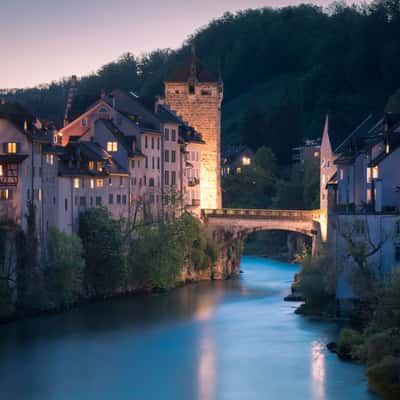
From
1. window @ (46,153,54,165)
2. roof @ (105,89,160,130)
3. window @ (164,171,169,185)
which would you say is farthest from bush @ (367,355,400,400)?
window @ (164,171,169,185)

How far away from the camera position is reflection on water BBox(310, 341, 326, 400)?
5824 cm

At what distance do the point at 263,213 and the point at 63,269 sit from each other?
97.8ft

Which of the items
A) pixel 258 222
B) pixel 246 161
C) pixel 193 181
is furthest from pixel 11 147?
pixel 246 161

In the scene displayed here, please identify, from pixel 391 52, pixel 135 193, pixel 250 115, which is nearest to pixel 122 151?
pixel 135 193

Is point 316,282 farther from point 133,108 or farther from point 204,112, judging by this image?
point 204,112

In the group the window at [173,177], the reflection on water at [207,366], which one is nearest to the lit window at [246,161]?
the window at [173,177]

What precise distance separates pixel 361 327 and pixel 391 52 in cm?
11294

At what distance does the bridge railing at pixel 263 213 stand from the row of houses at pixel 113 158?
1.78 metres

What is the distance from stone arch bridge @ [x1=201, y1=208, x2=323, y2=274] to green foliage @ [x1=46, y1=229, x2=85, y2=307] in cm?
2464

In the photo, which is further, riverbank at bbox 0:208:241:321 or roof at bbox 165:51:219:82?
roof at bbox 165:51:219:82

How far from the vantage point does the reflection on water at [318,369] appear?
58237 mm

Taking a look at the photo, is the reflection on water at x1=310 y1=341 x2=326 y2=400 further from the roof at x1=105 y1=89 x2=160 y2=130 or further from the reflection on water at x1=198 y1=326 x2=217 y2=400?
the roof at x1=105 y1=89 x2=160 y2=130

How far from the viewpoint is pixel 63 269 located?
8150 centimetres

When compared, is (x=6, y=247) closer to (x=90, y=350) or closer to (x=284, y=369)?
(x=90, y=350)
